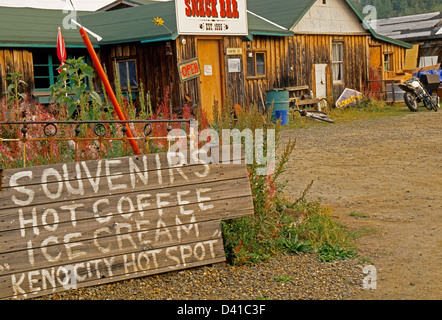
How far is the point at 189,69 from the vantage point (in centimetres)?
1457

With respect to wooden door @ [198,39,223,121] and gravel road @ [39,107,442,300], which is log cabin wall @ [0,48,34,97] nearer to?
wooden door @ [198,39,223,121]

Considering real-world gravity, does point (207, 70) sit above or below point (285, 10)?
below

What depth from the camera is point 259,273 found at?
4.61m

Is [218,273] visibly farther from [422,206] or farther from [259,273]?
[422,206]

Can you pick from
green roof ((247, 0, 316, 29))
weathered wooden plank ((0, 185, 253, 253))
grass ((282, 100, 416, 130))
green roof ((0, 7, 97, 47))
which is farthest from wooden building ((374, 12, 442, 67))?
weathered wooden plank ((0, 185, 253, 253))

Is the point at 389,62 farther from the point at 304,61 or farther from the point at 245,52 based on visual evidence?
the point at 245,52

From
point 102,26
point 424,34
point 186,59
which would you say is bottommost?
point 186,59

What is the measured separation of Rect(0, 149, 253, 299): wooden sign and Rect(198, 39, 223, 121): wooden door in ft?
34.4

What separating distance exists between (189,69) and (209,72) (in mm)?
965

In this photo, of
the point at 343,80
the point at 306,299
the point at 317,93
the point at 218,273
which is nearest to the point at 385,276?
the point at 306,299

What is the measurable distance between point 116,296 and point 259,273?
1185 mm

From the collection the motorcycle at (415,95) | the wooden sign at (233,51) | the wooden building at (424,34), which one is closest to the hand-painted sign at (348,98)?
the motorcycle at (415,95)

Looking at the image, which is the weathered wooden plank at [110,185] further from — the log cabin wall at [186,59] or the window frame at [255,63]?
the window frame at [255,63]

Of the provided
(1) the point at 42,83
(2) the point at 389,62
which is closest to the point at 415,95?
(2) the point at 389,62
